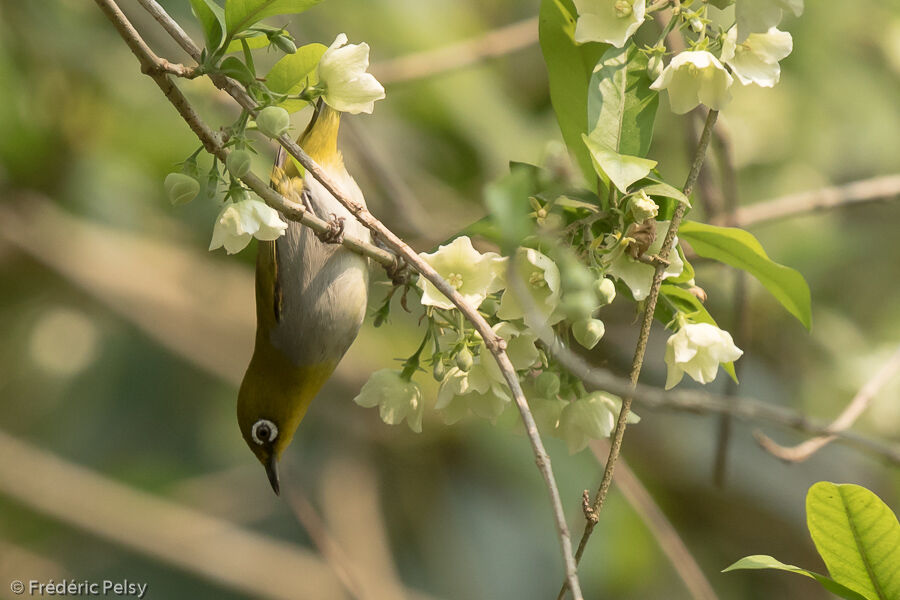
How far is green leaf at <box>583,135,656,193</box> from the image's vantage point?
5.86 feet

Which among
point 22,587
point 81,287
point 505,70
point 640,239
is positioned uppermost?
point 505,70

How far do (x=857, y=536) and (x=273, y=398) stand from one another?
2134 millimetres

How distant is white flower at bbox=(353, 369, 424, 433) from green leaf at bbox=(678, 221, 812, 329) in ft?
2.48

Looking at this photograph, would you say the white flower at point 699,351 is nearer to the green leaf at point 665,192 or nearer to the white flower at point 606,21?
the green leaf at point 665,192

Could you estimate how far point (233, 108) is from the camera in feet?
15.6

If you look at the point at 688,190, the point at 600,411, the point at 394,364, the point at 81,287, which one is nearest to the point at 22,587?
the point at 81,287

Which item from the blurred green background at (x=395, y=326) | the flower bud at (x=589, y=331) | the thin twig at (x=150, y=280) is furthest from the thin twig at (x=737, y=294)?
the thin twig at (x=150, y=280)

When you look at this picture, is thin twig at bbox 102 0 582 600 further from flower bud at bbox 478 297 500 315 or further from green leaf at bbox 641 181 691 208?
green leaf at bbox 641 181 691 208

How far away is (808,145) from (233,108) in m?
3.39

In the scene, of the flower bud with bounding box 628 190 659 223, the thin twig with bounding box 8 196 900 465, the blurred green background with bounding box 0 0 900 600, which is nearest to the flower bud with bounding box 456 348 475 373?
the flower bud with bounding box 628 190 659 223

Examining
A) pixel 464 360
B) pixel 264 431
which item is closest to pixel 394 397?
pixel 464 360

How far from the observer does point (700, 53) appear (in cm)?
183

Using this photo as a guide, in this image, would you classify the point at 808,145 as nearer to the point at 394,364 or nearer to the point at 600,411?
the point at 394,364

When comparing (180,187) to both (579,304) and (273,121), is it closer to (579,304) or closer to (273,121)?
(273,121)
